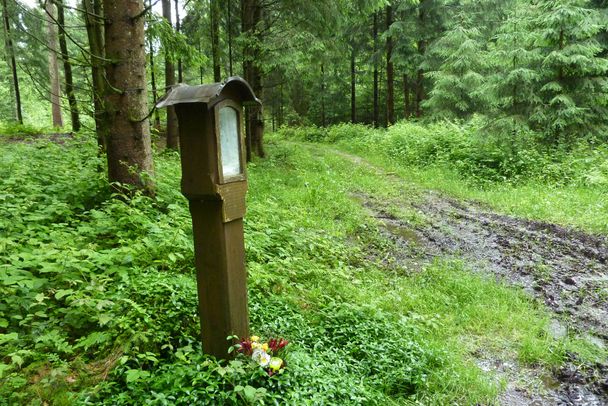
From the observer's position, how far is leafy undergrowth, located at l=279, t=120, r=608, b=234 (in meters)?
8.12

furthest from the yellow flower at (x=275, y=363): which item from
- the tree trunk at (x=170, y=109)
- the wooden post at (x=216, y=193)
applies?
the tree trunk at (x=170, y=109)

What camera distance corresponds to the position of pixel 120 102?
469 centimetres

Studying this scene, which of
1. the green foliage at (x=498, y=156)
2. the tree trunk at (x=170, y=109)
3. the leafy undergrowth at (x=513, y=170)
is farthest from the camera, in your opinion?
the tree trunk at (x=170, y=109)

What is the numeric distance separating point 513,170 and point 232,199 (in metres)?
10.1

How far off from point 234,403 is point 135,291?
129 centimetres

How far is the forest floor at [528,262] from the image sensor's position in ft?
10.8

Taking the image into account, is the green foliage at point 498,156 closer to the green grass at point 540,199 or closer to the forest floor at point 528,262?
the green grass at point 540,199

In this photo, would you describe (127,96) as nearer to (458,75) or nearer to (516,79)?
(516,79)

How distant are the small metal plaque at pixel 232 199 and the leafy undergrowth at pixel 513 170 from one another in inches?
271

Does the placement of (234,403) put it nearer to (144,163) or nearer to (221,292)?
(221,292)

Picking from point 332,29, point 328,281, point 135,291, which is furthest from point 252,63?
A: point 135,291

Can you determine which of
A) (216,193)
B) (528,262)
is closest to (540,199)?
(528,262)

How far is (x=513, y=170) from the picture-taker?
10.7 metres

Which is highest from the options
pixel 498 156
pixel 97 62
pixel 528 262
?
pixel 97 62
